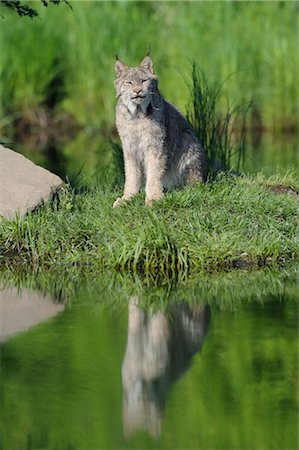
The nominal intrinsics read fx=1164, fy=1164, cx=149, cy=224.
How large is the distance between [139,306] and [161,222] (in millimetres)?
1062

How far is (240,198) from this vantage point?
9703 millimetres

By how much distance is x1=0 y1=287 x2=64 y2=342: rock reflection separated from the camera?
24.6ft

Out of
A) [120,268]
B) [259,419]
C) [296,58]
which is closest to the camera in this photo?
[259,419]

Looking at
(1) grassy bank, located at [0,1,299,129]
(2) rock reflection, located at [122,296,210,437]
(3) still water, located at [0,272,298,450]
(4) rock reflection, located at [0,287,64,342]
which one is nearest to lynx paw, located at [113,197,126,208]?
(3) still water, located at [0,272,298,450]

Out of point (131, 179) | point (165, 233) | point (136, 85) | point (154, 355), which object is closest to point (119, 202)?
point (131, 179)

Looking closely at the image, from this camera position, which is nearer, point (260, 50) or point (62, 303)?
point (62, 303)

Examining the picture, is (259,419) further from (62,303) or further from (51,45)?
(51,45)

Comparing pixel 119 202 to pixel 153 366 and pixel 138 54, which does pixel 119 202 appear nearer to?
pixel 153 366

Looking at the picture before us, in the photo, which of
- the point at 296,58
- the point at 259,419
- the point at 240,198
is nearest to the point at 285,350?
the point at 259,419

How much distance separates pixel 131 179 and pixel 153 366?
139 inches

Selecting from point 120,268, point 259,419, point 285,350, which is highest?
point 120,268

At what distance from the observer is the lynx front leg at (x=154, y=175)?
31.8 feet

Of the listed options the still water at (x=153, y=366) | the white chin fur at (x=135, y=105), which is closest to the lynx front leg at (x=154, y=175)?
the white chin fur at (x=135, y=105)

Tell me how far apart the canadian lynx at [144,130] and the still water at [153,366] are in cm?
157
